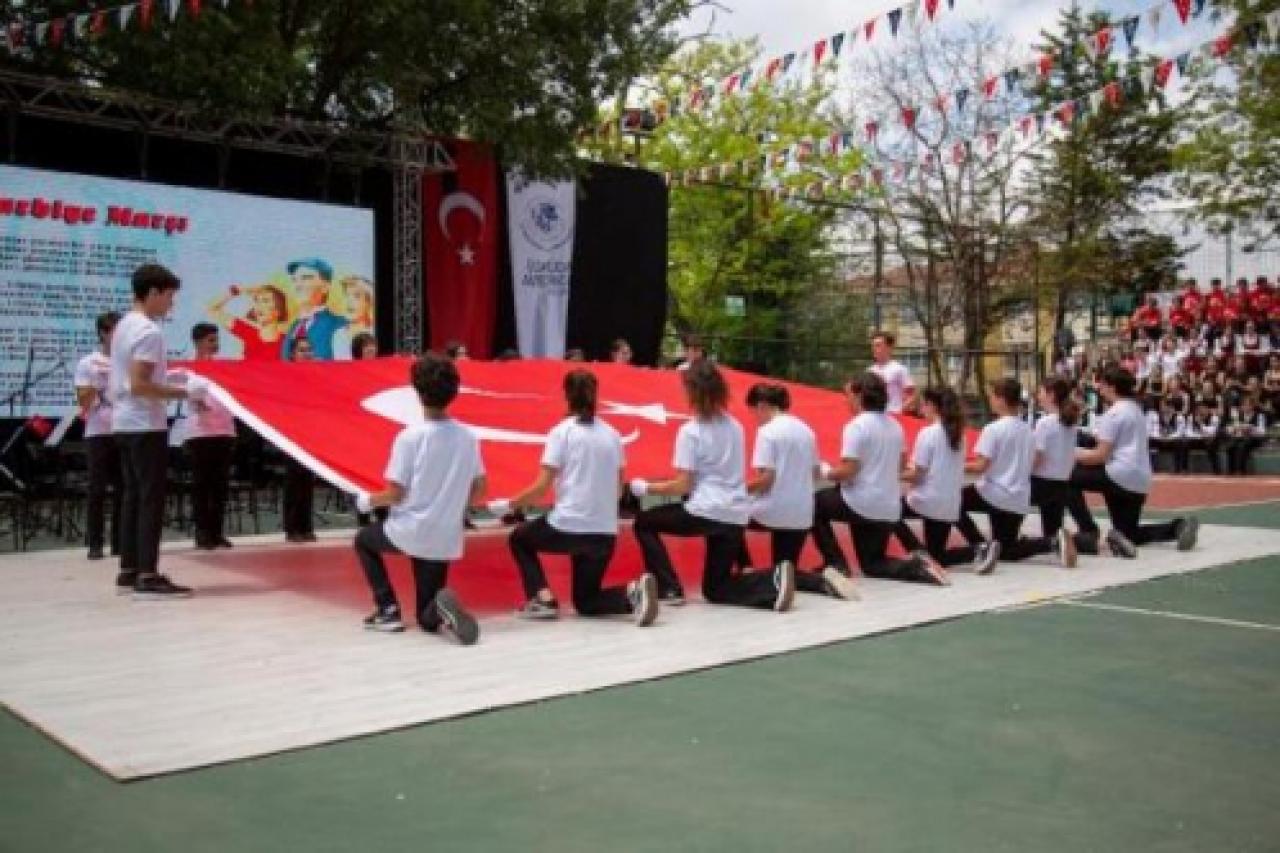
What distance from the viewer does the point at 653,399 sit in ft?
28.5

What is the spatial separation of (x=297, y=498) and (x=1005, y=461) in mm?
4757

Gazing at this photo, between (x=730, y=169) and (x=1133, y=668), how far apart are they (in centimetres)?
1409

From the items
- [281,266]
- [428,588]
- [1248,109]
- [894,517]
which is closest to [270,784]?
[428,588]

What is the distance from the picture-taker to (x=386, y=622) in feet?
18.2

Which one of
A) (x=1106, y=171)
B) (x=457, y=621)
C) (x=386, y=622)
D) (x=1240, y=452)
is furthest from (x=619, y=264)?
(x=1106, y=171)

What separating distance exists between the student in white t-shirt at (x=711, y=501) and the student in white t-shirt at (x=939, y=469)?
4.97 feet

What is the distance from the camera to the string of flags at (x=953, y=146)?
10.9 m

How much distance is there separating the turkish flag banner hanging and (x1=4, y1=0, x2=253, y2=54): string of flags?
176 inches

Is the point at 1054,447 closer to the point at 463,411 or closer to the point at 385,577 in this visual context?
the point at 463,411

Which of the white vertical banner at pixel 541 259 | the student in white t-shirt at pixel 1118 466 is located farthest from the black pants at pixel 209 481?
the white vertical banner at pixel 541 259

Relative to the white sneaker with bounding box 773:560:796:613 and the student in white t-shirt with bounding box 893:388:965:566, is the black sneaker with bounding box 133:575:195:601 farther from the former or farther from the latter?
the student in white t-shirt with bounding box 893:388:965:566

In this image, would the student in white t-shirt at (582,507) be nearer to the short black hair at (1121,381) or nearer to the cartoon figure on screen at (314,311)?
the short black hair at (1121,381)

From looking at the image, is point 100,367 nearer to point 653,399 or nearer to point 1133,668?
point 653,399

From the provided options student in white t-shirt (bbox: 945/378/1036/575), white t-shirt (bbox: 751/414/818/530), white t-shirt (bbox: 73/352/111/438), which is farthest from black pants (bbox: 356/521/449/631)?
student in white t-shirt (bbox: 945/378/1036/575)
